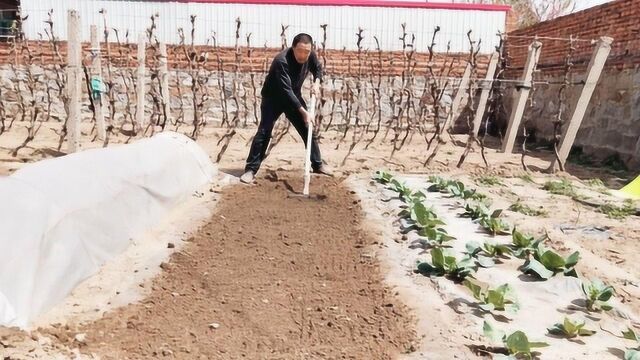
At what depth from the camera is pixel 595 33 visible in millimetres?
9703

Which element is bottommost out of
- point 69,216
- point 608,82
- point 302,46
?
point 69,216

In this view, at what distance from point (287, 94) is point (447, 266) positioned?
3098mm

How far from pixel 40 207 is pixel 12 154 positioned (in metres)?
5.22

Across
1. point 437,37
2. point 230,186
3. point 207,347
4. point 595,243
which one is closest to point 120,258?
point 207,347

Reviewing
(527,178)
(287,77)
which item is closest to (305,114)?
(287,77)

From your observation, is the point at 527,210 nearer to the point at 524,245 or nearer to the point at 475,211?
the point at 475,211

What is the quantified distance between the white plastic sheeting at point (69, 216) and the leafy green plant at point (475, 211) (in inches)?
102

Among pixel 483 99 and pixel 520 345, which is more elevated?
pixel 483 99

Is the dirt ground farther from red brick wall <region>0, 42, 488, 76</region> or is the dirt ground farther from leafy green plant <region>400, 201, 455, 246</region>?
red brick wall <region>0, 42, 488, 76</region>

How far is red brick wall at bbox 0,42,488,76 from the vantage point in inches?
494

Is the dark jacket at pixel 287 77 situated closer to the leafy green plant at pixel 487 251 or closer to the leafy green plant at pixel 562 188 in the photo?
the leafy green plant at pixel 487 251

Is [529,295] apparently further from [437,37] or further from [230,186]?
[437,37]

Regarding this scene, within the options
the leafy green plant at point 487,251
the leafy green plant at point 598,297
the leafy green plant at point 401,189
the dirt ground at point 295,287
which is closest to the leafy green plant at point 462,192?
the dirt ground at point 295,287

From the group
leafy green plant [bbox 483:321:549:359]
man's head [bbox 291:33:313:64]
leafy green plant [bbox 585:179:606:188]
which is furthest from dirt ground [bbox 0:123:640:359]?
man's head [bbox 291:33:313:64]
